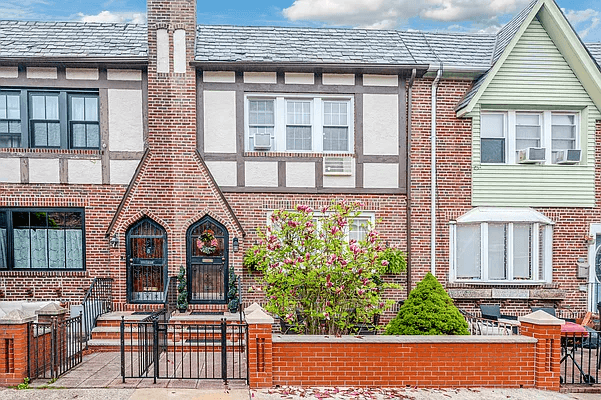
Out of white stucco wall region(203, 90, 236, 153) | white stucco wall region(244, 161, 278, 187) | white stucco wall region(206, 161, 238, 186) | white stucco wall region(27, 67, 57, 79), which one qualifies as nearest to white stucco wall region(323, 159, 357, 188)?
white stucco wall region(244, 161, 278, 187)

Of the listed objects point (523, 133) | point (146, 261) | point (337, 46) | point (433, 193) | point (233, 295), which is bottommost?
point (233, 295)

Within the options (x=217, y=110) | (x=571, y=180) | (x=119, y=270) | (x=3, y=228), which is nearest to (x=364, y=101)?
(x=217, y=110)

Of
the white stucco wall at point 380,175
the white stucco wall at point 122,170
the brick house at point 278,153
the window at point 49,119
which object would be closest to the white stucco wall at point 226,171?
the brick house at point 278,153

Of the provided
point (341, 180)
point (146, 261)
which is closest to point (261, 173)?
point (341, 180)

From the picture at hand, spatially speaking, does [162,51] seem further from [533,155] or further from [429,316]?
[533,155]

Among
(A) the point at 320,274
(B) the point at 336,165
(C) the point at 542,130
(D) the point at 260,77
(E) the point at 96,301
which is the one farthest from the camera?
(C) the point at 542,130

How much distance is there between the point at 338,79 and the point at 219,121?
3191mm

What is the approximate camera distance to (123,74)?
10516 millimetres

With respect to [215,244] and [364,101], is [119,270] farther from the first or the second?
[364,101]

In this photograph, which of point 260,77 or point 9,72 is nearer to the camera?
point 9,72

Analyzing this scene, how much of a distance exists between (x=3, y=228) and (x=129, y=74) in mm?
4882

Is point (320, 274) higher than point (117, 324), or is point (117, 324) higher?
point (320, 274)

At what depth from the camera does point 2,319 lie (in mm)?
6895

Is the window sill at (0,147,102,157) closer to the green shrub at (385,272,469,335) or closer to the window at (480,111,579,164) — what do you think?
the green shrub at (385,272,469,335)
